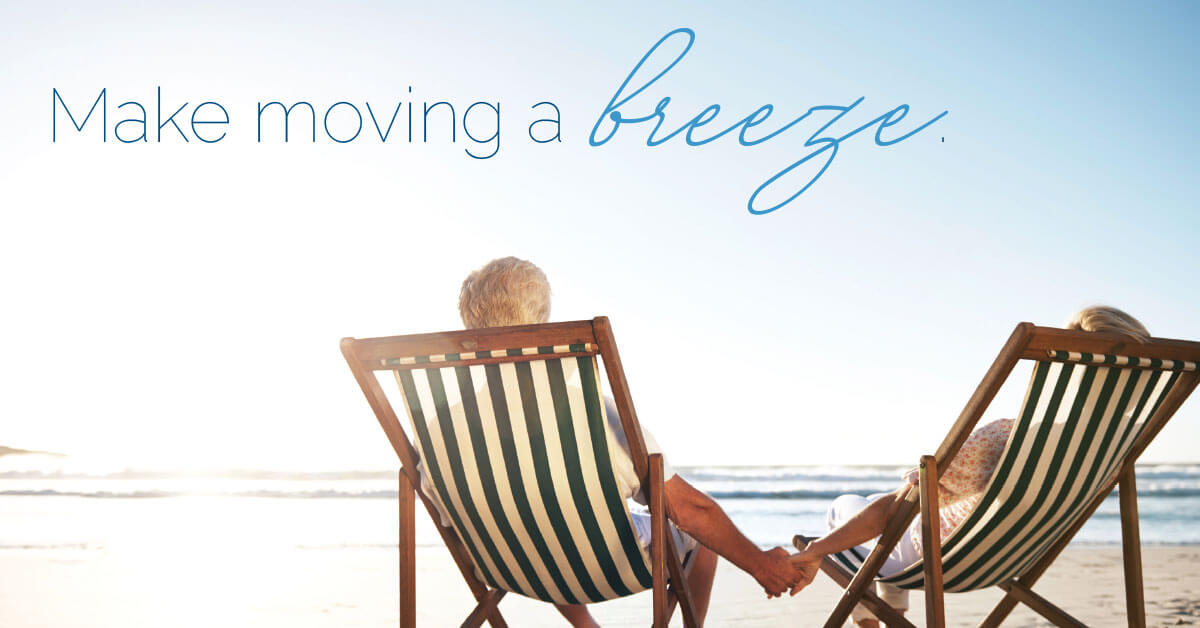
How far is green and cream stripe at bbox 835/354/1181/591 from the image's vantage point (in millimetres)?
1966

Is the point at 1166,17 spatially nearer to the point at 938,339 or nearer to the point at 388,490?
the point at 938,339

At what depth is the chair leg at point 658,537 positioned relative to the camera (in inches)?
76.3

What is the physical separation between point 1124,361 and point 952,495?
20.3 inches

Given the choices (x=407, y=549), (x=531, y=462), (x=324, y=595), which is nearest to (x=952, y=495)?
(x=531, y=462)

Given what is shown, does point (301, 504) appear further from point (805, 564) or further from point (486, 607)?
point (805, 564)

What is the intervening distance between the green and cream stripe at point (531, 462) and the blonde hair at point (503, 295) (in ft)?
0.80

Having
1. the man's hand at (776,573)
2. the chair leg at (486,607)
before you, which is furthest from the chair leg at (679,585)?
the chair leg at (486,607)

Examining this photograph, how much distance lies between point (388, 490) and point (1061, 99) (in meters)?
10.2

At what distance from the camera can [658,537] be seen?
1976 mm

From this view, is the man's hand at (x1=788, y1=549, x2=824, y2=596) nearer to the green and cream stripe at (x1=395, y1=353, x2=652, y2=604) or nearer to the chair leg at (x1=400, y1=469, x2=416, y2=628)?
the green and cream stripe at (x1=395, y1=353, x2=652, y2=604)

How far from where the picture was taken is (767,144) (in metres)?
7.97

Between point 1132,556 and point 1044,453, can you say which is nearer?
point 1044,453

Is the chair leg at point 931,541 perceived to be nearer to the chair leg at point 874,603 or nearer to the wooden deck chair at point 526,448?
the chair leg at point 874,603

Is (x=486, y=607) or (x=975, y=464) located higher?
(x=975, y=464)
